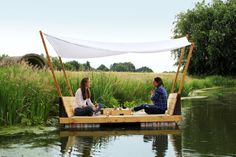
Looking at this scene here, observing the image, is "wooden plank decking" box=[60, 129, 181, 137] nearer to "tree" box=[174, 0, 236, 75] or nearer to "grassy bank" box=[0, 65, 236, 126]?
"grassy bank" box=[0, 65, 236, 126]

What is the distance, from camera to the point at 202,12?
149 ft

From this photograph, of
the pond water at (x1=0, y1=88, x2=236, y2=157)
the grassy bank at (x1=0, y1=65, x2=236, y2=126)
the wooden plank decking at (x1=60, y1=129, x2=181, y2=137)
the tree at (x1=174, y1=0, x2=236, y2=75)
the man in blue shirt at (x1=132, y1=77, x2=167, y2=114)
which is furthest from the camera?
the tree at (x1=174, y1=0, x2=236, y2=75)

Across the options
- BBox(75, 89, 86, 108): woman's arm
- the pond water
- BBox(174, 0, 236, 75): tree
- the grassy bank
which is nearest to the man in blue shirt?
the pond water

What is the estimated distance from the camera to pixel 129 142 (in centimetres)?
917

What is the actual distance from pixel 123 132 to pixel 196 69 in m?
35.8

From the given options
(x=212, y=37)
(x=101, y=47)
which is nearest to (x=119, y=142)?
(x=101, y=47)

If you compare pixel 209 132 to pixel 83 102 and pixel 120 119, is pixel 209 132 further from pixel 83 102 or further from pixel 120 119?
pixel 83 102

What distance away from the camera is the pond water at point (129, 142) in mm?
7988

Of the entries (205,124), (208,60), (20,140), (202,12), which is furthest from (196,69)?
(20,140)

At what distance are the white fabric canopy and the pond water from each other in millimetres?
2113

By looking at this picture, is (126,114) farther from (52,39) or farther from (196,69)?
(196,69)

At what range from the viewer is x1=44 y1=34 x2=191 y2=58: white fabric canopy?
1120cm

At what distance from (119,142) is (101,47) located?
3120mm

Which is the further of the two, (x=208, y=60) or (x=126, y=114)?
(x=208, y=60)
